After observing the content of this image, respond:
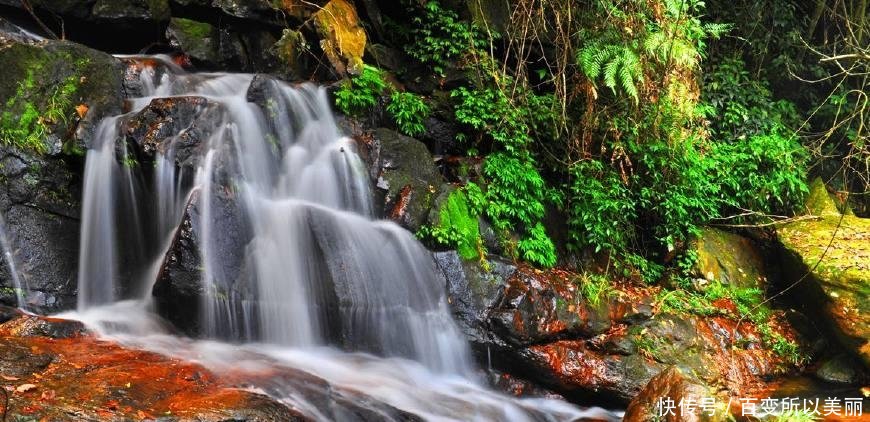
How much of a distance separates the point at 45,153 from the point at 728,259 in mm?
8446

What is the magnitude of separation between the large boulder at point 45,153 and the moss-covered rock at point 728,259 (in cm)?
749

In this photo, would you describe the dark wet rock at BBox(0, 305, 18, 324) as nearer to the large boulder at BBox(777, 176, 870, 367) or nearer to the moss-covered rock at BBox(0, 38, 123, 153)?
the moss-covered rock at BBox(0, 38, 123, 153)

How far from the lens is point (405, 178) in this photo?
6402mm

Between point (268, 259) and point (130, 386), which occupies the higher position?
point (268, 259)

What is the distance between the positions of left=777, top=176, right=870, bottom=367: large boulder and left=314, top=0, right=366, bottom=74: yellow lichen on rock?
5838 millimetres

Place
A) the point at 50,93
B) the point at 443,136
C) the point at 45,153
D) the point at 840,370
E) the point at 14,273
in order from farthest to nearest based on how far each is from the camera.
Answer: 1. the point at 443,136
2. the point at 840,370
3. the point at 50,93
4. the point at 45,153
5. the point at 14,273

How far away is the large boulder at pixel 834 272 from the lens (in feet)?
20.9

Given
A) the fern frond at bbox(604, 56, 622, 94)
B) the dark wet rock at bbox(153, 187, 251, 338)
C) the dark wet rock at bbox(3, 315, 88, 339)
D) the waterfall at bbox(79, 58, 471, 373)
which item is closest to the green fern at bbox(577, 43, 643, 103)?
the fern frond at bbox(604, 56, 622, 94)

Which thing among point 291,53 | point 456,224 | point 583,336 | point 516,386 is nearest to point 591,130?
point 456,224

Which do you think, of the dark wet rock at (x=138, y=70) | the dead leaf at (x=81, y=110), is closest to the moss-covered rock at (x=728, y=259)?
the dark wet rock at (x=138, y=70)

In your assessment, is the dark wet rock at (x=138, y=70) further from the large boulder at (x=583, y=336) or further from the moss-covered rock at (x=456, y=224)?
the large boulder at (x=583, y=336)

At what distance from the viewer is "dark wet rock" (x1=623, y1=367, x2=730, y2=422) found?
3748 millimetres

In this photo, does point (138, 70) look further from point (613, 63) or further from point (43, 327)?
point (613, 63)

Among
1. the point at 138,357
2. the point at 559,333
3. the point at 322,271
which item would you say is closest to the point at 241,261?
the point at 322,271
